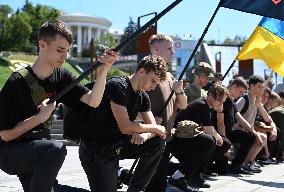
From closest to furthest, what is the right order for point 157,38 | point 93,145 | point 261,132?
point 93,145, point 157,38, point 261,132

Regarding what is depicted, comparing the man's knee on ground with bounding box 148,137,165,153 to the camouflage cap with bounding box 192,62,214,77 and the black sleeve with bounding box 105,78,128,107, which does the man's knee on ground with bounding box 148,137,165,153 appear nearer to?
the black sleeve with bounding box 105,78,128,107

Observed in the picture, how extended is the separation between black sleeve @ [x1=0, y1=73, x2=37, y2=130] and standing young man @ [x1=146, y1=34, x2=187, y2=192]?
2005 mm

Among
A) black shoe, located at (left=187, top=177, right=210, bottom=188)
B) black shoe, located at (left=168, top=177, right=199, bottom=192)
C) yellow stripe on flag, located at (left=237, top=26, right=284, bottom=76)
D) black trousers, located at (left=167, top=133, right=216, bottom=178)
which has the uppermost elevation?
yellow stripe on flag, located at (left=237, top=26, right=284, bottom=76)

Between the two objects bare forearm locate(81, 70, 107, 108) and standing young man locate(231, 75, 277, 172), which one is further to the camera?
standing young man locate(231, 75, 277, 172)

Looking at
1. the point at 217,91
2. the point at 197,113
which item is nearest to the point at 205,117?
the point at 197,113

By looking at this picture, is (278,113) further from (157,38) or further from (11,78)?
(11,78)

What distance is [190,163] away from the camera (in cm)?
583

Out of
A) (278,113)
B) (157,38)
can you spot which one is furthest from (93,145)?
(278,113)

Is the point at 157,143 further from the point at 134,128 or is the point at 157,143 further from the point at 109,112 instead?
the point at 109,112

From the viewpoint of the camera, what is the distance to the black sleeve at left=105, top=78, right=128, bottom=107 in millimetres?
4336

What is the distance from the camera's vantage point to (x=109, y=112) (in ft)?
14.6

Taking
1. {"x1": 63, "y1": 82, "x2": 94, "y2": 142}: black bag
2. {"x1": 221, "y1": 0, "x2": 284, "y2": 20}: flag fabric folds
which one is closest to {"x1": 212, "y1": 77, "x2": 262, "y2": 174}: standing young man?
{"x1": 221, "y1": 0, "x2": 284, "y2": 20}: flag fabric folds

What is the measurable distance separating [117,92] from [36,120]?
1.11 meters

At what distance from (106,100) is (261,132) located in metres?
5.17
